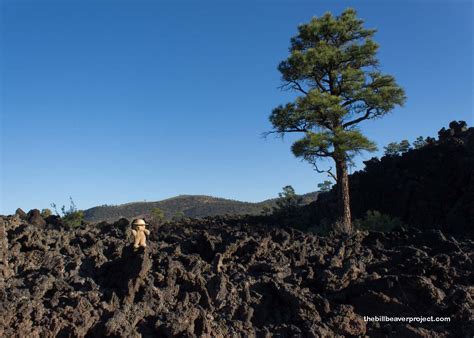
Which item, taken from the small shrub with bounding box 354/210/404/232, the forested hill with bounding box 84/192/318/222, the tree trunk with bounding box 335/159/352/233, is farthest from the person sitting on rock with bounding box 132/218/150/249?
the forested hill with bounding box 84/192/318/222

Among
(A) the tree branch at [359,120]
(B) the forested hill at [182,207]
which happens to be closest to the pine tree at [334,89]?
(A) the tree branch at [359,120]

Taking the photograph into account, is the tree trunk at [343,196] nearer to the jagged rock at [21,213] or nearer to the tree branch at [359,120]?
the tree branch at [359,120]

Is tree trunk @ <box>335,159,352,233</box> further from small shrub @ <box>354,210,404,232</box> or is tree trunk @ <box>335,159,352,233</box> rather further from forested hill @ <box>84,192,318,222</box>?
forested hill @ <box>84,192,318,222</box>

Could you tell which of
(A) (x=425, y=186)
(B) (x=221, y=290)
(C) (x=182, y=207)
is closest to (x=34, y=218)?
(B) (x=221, y=290)

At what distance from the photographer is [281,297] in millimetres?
6016

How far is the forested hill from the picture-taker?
64.3m

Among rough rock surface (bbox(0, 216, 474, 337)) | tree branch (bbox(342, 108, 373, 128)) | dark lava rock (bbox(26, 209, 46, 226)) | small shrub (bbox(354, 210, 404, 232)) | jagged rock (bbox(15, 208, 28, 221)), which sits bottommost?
rough rock surface (bbox(0, 216, 474, 337))

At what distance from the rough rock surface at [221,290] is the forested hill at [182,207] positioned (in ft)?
175

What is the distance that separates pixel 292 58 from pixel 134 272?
13.9 m

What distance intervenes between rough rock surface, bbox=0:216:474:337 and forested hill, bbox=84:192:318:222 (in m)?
53.4

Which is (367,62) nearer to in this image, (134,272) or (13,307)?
(134,272)

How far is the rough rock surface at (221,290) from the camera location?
496 cm

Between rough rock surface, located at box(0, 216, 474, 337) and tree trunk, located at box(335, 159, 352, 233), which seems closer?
rough rock surface, located at box(0, 216, 474, 337)

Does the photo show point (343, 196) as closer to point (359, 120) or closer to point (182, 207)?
point (359, 120)
